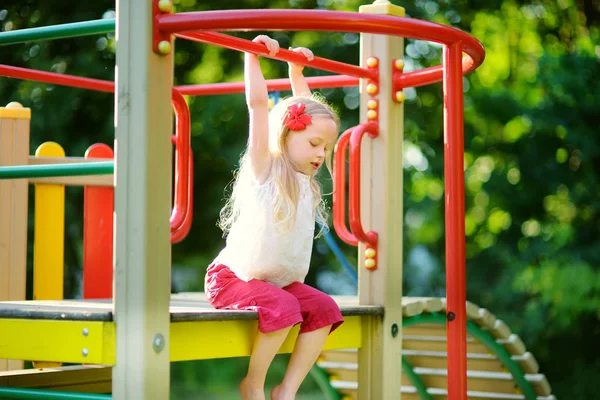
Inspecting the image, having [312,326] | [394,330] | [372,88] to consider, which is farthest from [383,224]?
[312,326]

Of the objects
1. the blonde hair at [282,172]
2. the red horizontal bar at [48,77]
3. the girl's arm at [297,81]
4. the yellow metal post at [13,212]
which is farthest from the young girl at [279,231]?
the yellow metal post at [13,212]

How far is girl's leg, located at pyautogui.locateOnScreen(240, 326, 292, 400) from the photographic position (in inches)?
109

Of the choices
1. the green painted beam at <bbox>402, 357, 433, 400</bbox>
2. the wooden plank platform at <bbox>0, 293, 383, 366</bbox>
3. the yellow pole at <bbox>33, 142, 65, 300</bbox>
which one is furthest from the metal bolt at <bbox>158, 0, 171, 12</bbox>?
the green painted beam at <bbox>402, 357, 433, 400</bbox>

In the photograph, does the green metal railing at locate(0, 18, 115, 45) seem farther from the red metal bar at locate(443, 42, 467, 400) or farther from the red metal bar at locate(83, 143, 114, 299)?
the red metal bar at locate(83, 143, 114, 299)

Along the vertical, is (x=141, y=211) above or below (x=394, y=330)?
above

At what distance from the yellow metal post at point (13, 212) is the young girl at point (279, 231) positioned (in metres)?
1.31

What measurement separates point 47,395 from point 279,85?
181 centimetres

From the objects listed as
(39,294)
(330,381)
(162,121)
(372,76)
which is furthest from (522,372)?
(162,121)

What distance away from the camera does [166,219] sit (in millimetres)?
2467

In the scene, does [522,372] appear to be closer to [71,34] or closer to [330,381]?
[330,381]

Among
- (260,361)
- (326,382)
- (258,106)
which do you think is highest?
(258,106)

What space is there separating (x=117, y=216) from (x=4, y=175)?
0.39 metres

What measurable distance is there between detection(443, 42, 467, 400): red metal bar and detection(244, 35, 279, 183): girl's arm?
1.76 ft

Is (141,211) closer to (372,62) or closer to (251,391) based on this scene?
(251,391)
